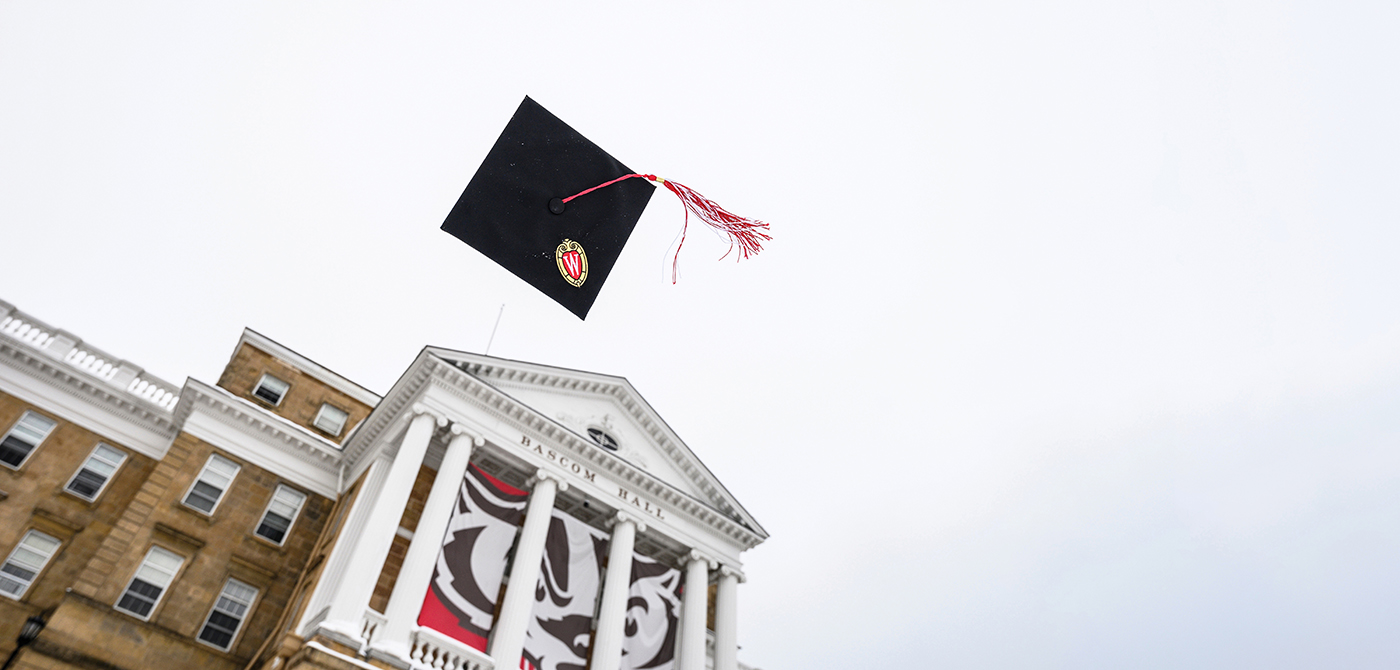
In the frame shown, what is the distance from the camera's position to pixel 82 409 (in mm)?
23469

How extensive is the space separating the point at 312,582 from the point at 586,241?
52.6 ft

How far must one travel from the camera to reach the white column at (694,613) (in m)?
23.3

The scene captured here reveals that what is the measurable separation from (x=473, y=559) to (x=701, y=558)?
8293mm

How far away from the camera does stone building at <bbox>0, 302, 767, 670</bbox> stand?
19.2 metres

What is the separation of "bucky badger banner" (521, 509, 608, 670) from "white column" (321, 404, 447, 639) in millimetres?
4351

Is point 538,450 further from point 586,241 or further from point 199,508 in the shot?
point 586,241

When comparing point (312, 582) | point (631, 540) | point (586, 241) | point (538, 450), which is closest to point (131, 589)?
point (312, 582)

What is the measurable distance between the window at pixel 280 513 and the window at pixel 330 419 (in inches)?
115

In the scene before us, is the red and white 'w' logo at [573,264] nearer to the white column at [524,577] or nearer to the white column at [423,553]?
the white column at [423,553]

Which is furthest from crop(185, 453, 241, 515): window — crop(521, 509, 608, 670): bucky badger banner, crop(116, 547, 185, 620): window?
crop(521, 509, 608, 670): bucky badger banner

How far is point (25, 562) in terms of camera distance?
20.7 meters

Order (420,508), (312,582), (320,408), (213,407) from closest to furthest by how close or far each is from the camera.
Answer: (312,582) → (420,508) → (213,407) → (320,408)

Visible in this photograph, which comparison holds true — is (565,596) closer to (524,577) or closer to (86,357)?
(524,577)

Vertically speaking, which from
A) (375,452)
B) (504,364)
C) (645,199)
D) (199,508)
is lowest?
(645,199)
